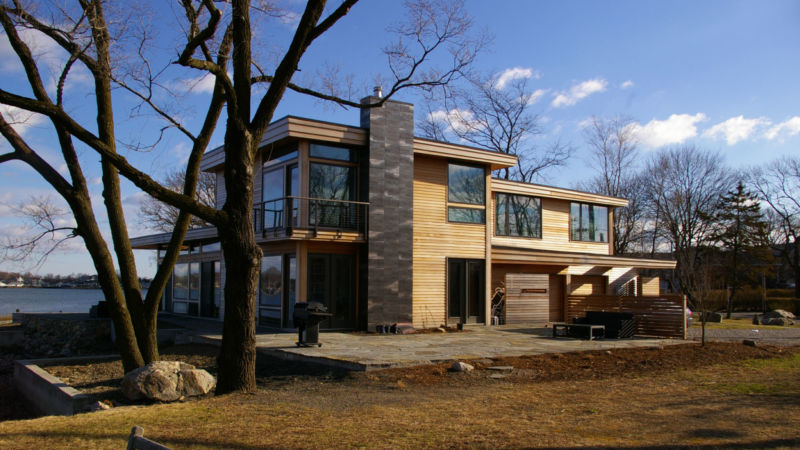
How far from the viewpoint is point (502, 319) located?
2064cm

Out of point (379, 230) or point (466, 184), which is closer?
point (379, 230)

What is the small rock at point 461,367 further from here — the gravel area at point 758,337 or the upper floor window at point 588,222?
the upper floor window at point 588,222

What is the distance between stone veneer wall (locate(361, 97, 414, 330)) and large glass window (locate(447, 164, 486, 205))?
192cm

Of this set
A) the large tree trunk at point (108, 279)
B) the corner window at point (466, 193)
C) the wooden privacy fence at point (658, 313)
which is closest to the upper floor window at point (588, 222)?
the wooden privacy fence at point (658, 313)

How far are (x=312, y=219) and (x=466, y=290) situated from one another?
18.5 ft

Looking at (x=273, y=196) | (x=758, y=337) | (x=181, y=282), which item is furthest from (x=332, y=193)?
(x=758, y=337)

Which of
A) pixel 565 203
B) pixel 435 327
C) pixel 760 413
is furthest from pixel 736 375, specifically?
pixel 565 203

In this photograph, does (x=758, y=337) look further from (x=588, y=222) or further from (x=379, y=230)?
(x=379, y=230)

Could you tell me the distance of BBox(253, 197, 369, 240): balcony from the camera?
15.8m

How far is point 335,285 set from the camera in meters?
16.8

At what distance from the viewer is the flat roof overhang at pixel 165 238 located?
20983mm

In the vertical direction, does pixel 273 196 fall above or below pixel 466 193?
below

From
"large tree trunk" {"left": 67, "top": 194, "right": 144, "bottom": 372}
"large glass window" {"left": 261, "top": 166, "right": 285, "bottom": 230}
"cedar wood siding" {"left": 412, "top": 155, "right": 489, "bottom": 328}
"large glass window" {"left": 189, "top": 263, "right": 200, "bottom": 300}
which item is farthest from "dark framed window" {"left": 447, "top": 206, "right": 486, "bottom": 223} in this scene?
"large tree trunk" {"left": 67, "top": 194, "right": 144, "bottom": 372}

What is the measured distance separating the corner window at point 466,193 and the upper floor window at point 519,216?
2.68m
